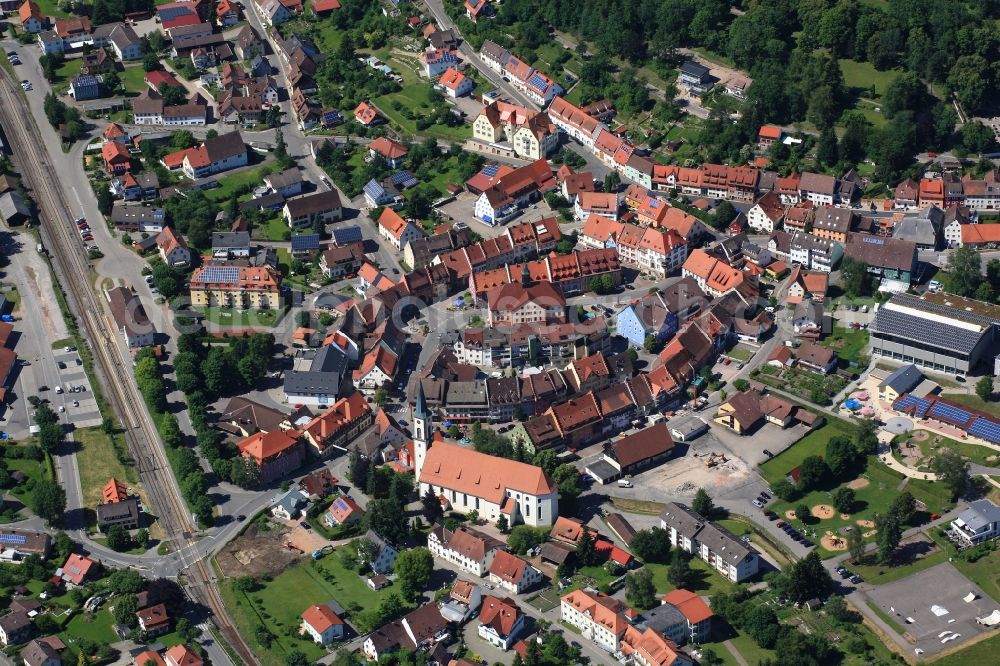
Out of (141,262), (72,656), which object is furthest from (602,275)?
(72,656)

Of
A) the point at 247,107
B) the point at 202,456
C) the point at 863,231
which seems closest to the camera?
the point at 202,456

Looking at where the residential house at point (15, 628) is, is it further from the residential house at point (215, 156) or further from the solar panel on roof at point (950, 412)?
the solar panel on roof at point (950, 412)

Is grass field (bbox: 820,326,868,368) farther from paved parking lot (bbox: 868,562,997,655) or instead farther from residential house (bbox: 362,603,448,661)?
residential house (bbox: 362,603,448,661)

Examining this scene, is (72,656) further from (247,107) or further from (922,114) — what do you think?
(922,114)

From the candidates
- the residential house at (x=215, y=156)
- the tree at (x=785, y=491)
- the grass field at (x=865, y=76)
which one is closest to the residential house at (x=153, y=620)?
the tree at (x=785, y=491)

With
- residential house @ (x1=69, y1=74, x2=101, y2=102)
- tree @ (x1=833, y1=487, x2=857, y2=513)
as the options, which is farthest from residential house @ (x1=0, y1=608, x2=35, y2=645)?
residential house @ (x1=69, y1=74, x2=101, y2=102)

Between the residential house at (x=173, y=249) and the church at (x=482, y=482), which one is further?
the residential house at (x=173, y=249)

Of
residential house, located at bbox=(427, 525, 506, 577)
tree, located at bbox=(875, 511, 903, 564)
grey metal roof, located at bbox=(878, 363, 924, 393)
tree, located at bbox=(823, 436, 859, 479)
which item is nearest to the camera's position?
tree, located at bbox=(875, 511, 903, 564)
